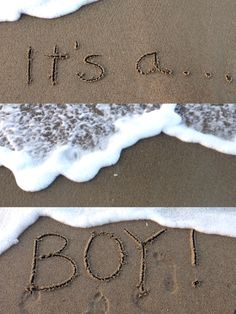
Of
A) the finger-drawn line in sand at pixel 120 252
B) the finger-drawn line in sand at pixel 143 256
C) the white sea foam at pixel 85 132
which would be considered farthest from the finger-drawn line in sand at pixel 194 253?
the white sea foam at pixel 85 132

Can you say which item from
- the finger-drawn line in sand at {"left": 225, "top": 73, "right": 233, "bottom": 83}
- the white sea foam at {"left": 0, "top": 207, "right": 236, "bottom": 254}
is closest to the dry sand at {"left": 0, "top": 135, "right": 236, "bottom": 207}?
the white sea foam at {"left": 0, "top": 207, "right": 236, "bottom": 254}

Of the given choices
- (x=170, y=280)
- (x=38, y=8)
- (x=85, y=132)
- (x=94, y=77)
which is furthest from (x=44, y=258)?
(x=38, y=8)

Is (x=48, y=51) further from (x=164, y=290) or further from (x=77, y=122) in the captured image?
(x=164, y=290)

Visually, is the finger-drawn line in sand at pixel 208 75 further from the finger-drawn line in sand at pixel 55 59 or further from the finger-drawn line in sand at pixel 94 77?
the finger-drawn line in sand at pixel 55 59

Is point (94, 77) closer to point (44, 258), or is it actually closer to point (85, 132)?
point (85, 132)

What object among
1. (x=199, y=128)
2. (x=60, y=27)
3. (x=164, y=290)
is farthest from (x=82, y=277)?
(x=60, y=27)
